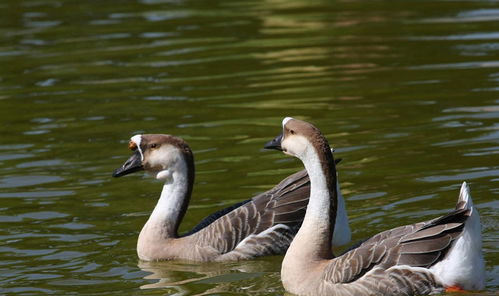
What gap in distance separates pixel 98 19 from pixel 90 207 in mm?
13868

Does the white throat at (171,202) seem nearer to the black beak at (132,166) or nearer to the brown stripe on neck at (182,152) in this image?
the brown stripe on neck at (182,152)

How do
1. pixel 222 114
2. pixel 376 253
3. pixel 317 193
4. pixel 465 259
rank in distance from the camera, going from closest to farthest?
pixel 465 259, pixel 376 253, pixel 317 193, pixel 222 114

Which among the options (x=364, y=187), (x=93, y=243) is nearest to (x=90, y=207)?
(x=93, y=243)

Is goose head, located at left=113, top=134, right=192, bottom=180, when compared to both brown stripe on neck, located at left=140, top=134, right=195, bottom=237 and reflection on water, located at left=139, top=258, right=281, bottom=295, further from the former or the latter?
reflection on water, located at left=139, top=258, right=281, bottom=295

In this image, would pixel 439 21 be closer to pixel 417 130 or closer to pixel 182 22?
pixel 182 22

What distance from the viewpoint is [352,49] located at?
70.5ft

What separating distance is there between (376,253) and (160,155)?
3.30m

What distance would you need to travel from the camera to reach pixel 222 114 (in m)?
17.6

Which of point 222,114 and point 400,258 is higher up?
point 400,258

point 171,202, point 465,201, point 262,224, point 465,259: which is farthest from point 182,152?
point 465,259

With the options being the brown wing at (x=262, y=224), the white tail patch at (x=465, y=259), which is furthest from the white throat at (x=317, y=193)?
the brown wing at (x=262, y=224)

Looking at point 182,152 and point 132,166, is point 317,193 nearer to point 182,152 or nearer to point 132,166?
point 182,152

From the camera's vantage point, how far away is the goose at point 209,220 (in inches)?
463

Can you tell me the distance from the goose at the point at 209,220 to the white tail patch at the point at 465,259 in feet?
6.91
